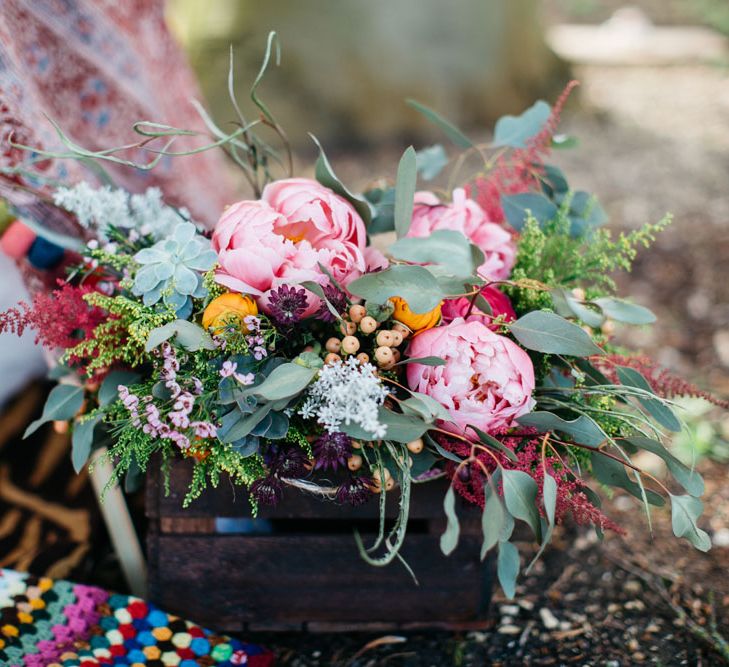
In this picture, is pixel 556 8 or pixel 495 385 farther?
pixel 556 8

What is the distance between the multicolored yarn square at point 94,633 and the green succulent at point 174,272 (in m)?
0.46

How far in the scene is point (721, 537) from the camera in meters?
1.35

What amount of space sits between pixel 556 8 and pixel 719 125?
9.48 feet

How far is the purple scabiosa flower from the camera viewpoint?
0.78m

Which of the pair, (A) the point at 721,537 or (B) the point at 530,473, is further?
(A) the point at 721,537

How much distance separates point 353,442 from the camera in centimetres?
83

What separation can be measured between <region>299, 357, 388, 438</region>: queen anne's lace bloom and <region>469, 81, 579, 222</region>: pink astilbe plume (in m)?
0.46

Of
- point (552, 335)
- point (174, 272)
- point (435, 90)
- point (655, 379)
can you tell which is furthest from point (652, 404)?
point (435, 90)

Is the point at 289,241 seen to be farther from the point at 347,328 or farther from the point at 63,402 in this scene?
the point at 63,402

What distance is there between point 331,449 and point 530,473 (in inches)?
9.5

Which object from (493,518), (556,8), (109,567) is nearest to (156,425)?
(493,518)

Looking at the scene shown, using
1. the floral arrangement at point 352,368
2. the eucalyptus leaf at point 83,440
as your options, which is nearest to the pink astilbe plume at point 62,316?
the floral arrangement at point 352,368

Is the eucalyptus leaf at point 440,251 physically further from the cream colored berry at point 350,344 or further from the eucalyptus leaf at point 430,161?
the eucalyptus leaf at point 430,161

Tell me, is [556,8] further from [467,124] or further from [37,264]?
[37,264]
